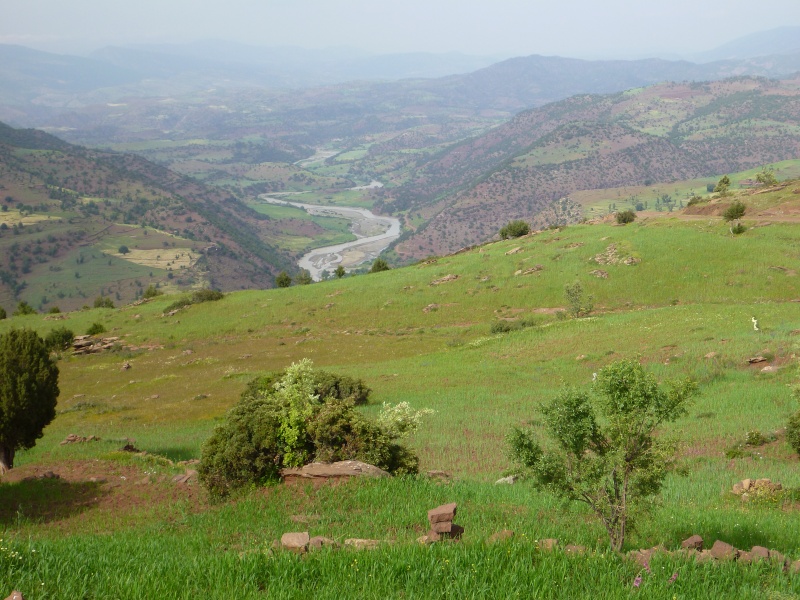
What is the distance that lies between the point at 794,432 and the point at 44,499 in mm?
22152

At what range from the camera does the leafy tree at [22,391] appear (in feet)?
63.0

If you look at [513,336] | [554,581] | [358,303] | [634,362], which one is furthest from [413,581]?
[358,303]

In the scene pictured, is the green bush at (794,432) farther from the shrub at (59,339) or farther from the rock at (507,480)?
the shrub at (59,339)

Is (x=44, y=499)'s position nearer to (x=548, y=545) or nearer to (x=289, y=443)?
(x=289, y=443)

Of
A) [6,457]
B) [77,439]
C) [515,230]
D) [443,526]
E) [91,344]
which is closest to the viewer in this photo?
[443,526]

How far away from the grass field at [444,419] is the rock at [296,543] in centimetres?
31

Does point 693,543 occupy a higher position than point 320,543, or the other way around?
point 320,543

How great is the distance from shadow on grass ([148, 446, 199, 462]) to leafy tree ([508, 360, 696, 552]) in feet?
60.1

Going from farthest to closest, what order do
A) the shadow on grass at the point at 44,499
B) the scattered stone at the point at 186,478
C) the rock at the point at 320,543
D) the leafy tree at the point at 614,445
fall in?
the scattered stone at the point at 186,478
the shadow on grass at the point at 44,499
the leafy tree at the point at 614,445
the rock at the point at 320,543

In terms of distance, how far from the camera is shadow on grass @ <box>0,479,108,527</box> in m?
14.4

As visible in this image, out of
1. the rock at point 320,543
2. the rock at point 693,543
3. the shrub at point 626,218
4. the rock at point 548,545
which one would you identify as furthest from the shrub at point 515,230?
the rock at point 320,543

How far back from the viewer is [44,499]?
1570 cm

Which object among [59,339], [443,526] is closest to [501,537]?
[443,526]

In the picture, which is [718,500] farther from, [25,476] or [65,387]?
[65,387]
